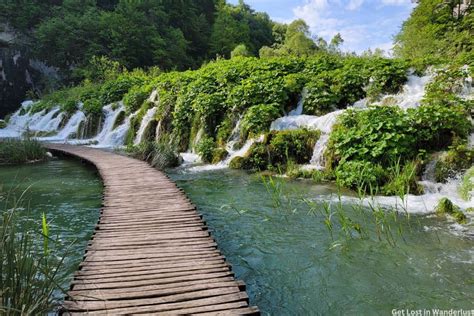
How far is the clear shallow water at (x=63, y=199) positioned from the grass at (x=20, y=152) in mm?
784

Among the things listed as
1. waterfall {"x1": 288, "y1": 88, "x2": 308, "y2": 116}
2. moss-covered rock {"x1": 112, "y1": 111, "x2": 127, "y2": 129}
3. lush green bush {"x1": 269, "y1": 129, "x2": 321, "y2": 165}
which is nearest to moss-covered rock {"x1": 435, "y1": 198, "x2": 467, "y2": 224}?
lush green bush {"x1": 269, "y1": 129, "x2": 321, "y2": 165}

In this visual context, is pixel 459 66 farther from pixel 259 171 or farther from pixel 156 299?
pixel 156 299

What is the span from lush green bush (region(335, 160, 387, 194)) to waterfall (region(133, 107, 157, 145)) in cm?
1075

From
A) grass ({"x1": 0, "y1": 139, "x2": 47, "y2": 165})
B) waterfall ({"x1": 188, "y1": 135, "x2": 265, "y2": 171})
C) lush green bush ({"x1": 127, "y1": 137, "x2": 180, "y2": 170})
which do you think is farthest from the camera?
grass ({"x1": 0, "y1": 139, "x2": 47, "y2": 165})

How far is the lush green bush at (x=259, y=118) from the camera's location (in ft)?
39.8

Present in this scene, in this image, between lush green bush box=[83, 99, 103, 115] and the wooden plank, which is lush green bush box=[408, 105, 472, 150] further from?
lush green bush box=[83, 99, 103, 115]

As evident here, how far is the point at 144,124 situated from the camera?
1775 cm

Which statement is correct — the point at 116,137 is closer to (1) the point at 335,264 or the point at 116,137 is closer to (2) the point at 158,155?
(2) the point at 158,155

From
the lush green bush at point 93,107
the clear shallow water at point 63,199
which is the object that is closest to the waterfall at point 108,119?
the lush green bush at point 93,107

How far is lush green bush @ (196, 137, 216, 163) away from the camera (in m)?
12.8

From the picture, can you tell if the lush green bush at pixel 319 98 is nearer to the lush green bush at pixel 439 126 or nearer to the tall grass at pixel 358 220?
the lush green bush at pixel 439 126

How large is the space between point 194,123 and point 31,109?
19.7m

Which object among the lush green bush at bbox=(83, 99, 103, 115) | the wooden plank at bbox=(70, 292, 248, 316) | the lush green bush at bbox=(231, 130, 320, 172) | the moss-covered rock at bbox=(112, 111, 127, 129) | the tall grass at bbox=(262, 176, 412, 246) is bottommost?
the wooden plank at bbox=(70, 292, 248, 316)

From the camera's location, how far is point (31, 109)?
28812 millimetres
